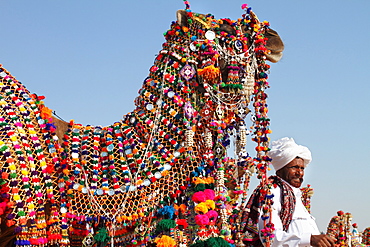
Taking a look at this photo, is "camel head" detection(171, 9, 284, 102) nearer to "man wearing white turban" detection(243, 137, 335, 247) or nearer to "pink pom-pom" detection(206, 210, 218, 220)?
"man wearing white turban" detection(243, 137, 335, 247)

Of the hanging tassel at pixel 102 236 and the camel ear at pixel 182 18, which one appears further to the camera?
the camel ear at pixel 182 18

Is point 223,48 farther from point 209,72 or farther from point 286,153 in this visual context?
point 286,153

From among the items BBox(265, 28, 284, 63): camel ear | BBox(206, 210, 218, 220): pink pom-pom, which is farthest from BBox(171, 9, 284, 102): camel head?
BBox(206, 210, 218, 220): pink pom-pom

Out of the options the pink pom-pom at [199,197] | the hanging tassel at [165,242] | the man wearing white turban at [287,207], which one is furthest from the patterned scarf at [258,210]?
the hanging tassel at [165,242]

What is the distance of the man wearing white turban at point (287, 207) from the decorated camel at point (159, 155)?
0.62 ft

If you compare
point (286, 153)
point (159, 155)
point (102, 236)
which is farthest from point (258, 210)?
point (102, 236)

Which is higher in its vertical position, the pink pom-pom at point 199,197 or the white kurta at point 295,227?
the pink pom-pom at point 199,197

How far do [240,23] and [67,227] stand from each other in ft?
9.88

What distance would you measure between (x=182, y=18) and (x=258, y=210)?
246 cm

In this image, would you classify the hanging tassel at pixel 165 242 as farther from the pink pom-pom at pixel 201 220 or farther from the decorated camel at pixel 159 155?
the pink pom-pom at pixel 201 220

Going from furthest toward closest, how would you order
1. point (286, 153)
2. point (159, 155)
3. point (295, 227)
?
point (159, 155) → point (286, 153) → point (295, 227)

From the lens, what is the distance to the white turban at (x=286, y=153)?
5.63 metres

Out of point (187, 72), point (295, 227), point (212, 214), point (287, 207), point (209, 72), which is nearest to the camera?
point (295, 227)

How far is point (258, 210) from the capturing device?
568cm
